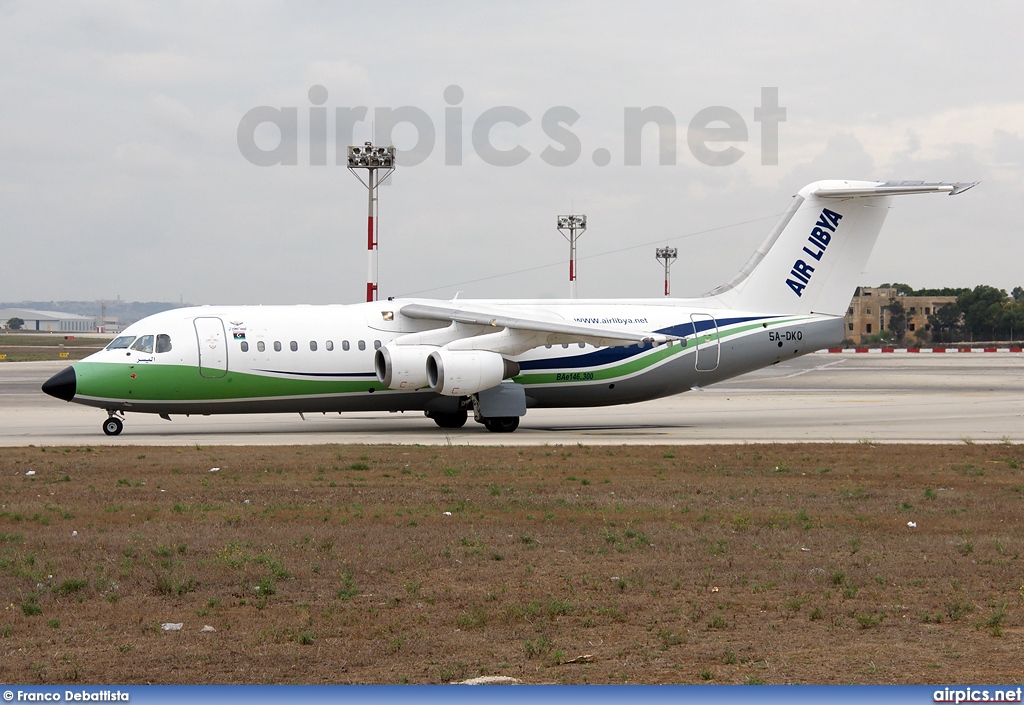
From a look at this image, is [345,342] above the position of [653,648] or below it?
above

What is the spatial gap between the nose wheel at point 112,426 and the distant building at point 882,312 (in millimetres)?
133929

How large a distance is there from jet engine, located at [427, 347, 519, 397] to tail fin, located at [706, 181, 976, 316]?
23.7 feet

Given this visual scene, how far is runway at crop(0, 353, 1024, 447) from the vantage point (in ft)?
90.7

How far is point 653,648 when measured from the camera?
911 cm

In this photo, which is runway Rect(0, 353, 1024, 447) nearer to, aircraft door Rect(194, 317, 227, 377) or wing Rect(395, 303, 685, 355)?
aircraft door Rect(194, 317, 227, 377)

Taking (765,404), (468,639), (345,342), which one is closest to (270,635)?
(468,639)

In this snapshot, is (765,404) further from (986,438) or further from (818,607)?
(818,607)

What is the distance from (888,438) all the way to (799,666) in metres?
20.1

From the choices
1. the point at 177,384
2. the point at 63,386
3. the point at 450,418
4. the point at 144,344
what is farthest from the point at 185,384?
the point at 450,418

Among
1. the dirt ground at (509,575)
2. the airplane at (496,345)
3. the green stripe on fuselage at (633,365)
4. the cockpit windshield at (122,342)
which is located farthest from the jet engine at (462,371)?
the dirt ground at (509,575)

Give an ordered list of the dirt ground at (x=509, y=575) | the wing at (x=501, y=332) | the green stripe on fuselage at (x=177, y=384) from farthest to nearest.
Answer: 1. the wing at (x=501, y=332)
2. the green stripe on fuselage at (x=177, y=384)
3. the dirt ground at (x=509, y=575)

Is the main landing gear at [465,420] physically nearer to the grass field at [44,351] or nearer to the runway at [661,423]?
the runway at [661,423]

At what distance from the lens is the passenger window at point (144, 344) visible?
92.8 feet

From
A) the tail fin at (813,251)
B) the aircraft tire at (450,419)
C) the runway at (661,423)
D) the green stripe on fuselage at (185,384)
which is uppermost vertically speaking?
the tail fin at (813,251)
